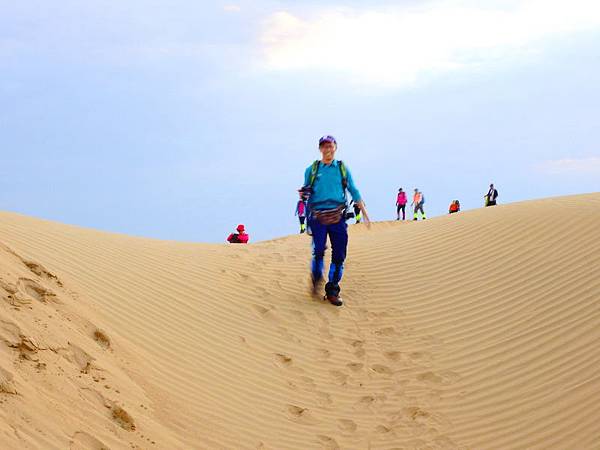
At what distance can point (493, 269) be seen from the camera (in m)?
9.27

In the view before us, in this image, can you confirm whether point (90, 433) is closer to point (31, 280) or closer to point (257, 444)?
point (257, 444)

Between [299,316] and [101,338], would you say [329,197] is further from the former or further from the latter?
[101,338]

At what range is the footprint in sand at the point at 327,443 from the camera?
205 inches

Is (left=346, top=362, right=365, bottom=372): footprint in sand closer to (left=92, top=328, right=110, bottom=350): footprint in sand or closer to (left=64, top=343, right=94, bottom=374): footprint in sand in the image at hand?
(left=92, top=328, right=110, bottom=350): footprint in sand

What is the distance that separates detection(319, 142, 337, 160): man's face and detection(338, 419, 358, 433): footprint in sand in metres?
3.61

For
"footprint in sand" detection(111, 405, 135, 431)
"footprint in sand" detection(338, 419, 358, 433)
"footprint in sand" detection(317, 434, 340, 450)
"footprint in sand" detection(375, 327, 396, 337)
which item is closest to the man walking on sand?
"footprint in sand" detection(375, 327, 396, 337)

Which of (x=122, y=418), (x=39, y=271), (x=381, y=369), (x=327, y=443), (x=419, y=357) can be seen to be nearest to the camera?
(x=122, y=418)

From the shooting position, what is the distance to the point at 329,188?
806 cm

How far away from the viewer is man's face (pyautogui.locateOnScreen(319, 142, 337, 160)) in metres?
8.03

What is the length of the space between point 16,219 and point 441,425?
271 inches

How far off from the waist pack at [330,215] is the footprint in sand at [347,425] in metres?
3.10

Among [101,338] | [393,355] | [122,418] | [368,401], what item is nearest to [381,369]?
[393,355]

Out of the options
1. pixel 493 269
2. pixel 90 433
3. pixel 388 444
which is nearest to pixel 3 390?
pixel 90 433

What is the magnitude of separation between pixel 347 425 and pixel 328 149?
372cm
